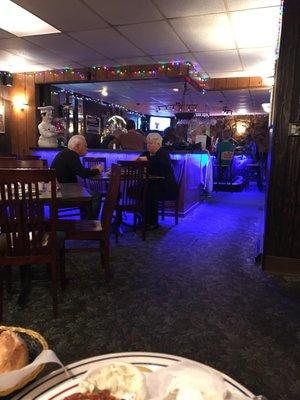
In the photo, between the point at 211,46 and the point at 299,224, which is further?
the point at 211,46

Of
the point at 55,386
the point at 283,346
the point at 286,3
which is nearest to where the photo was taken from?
the point at 55,386

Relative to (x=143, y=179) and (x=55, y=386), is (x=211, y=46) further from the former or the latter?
(x=55, y=386)

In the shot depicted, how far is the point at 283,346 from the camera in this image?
1804 mm

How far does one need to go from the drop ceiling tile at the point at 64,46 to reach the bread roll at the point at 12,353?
4769 mm

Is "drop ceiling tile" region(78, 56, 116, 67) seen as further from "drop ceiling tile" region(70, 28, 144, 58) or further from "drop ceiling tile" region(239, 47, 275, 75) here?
"drop ceiling tile" region(239, 47, 275, 75)

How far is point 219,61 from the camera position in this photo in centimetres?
569

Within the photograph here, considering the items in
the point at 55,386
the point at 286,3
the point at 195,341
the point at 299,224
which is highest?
the point at 286,3

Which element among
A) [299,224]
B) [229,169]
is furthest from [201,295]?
[229,169]

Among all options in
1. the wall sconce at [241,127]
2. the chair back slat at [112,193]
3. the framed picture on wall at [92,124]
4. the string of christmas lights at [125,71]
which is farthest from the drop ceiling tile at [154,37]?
the wall sconce at [241,127]

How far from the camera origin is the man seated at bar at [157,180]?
13.8 feet

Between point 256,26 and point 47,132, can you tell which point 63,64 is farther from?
point 256,26

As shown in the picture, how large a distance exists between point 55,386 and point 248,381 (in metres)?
1.27

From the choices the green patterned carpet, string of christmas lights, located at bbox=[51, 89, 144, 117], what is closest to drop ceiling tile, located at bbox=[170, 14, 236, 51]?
the green patterned carpet

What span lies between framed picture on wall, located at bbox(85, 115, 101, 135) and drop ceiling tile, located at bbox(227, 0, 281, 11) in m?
6.68
